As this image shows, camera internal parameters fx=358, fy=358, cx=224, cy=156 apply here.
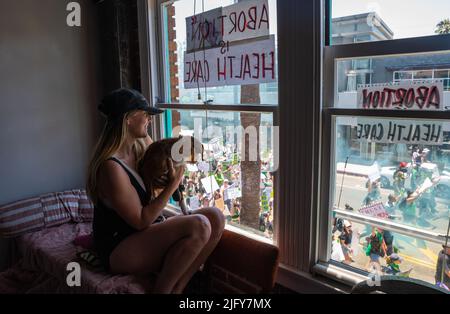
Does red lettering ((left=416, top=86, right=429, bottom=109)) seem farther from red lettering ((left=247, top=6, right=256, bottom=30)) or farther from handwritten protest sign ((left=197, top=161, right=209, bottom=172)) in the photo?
handwritten protest sign ((left=197, top=161, right=209, bottom=172))

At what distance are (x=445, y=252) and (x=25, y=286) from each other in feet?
4.60

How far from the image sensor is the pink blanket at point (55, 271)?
1.07m

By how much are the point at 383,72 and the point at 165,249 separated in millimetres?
816

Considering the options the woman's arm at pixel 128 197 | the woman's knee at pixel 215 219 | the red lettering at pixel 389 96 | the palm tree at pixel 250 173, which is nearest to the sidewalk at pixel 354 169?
the red lettering at pixel 389 96

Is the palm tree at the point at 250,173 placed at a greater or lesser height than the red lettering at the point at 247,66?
lesser

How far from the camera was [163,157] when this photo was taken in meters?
0.98

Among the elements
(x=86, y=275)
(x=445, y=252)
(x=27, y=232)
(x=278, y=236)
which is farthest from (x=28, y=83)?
(x=445, y=252)

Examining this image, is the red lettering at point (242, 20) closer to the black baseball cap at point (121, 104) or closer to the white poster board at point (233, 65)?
the white poster board at point (233, 65)

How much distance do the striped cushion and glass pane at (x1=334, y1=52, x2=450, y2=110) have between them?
4.29 feet

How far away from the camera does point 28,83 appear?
183cm

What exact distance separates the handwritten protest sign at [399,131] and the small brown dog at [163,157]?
20.1 inches

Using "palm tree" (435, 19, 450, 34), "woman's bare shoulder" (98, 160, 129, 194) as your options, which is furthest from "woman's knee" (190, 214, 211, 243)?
"palm tree" (435, 19, 450, 34)

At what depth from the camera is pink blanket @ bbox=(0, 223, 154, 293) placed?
1.07 meters
